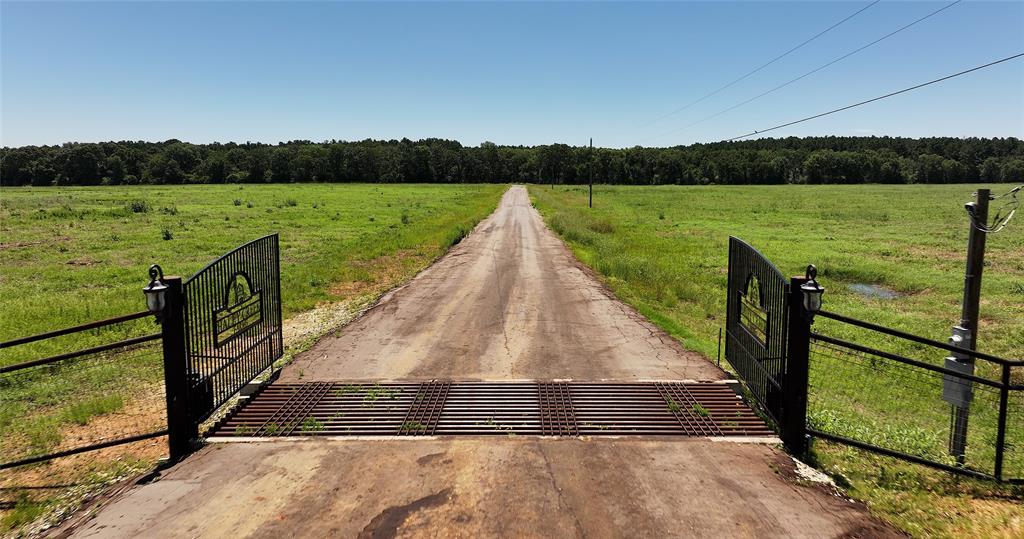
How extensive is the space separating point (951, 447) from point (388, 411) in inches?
286

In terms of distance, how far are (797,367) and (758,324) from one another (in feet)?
4.75

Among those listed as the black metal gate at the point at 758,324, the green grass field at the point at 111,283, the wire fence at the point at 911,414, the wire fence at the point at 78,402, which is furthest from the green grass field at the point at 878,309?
the wire fence at the point at 78,402

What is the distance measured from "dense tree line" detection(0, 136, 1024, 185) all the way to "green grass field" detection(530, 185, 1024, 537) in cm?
8904

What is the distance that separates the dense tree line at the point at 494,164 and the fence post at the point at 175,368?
118143 mm

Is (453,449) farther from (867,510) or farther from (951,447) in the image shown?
(951,447)

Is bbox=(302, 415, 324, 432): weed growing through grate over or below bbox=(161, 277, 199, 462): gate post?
below

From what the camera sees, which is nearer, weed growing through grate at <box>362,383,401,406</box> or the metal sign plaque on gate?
the metal sign plaque on gate

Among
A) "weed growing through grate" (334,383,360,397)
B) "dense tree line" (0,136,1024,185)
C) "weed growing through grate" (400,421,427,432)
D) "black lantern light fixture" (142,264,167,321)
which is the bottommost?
"weed growing through grate" (400,421,427,432)

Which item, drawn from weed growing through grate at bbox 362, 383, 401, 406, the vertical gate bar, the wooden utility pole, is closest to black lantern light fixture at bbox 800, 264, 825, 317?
the vertical gate bar

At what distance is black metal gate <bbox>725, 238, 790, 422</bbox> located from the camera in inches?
270

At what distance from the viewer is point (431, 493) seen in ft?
17.9

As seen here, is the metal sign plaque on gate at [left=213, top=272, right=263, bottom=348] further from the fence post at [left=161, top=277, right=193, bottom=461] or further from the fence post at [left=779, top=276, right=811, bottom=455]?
the fence post at [left=779, top=276, right=811, bottom=455]

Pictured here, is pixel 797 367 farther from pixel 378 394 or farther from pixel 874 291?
pixel 874 291

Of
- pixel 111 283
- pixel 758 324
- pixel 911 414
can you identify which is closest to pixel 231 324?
pixel 758 324
